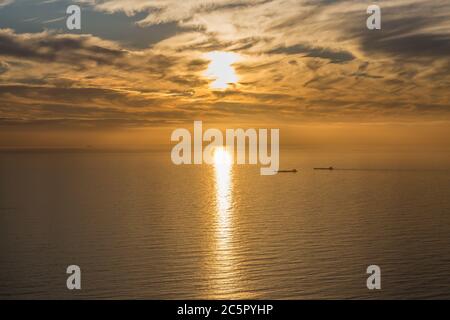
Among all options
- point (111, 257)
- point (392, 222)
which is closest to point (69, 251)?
point (111, 257)

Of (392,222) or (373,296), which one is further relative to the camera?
(392,222)

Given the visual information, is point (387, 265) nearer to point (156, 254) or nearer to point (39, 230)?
point (156, 254)

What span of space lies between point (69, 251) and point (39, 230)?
21282mm

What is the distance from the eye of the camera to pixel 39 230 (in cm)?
9538

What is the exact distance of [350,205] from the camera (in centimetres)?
13075

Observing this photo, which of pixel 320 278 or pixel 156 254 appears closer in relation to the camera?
pixel 320 278

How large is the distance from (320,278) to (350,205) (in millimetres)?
71435
